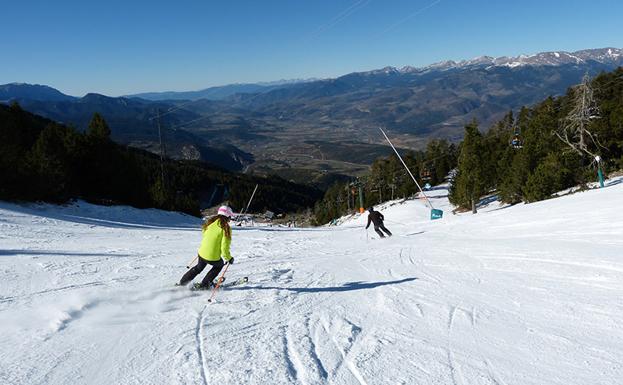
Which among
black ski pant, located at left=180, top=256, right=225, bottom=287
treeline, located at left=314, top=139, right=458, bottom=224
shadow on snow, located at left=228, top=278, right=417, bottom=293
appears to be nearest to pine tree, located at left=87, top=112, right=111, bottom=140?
black ski pant, located at left=180, top=256, right=225, bottom=287

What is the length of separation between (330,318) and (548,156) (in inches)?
1414

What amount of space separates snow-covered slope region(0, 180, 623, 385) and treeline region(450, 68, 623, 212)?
23960 mm

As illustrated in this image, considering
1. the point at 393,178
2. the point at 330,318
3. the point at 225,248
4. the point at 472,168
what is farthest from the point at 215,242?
the point at 393,178

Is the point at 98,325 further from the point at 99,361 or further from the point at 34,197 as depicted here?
the point at 34,197

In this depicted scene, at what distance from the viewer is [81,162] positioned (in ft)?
125

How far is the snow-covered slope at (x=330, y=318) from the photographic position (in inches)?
198

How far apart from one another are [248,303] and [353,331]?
2373mm

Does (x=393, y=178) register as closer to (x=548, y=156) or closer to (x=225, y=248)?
(x=548, y=156)

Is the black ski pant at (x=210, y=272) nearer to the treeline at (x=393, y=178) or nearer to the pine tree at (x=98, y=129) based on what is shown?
the pine tree at (x=98, y=129)

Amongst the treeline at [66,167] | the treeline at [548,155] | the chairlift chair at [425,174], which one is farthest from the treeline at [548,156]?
the chairlift chair at [425,174]

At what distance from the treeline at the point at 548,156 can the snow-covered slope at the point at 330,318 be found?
23960 millimetres

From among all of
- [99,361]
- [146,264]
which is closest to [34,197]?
[146,264]

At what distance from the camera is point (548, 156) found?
120ft

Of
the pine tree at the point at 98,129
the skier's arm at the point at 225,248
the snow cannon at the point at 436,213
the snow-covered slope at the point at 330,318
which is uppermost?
the pine tree at the point at 98,129
